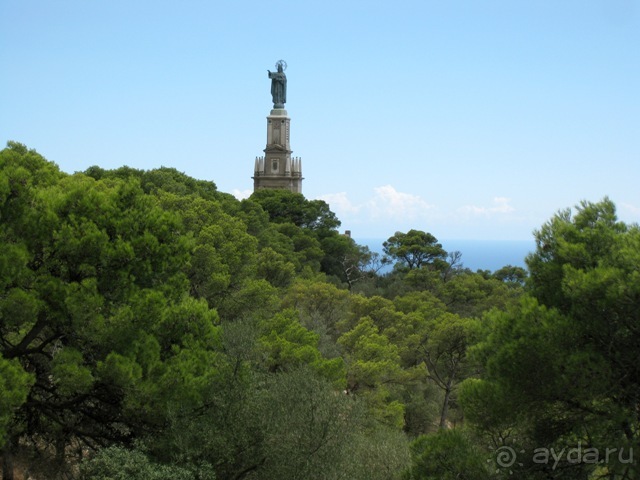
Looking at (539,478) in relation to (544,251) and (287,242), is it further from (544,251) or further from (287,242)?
(287,242)

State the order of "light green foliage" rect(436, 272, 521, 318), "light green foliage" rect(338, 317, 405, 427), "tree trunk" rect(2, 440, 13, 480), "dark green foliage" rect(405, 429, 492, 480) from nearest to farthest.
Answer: "dark green foliage" rect(405, 429, 492, 480) → "tree trunk" rect(2, 440, 13, 480) → "light green foliage" rect(338, 317, 405, 427) → "light green foliage" rect(436, 272, 521, 318)

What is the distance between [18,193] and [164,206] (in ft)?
54.5

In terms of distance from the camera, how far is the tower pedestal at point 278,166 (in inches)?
3354

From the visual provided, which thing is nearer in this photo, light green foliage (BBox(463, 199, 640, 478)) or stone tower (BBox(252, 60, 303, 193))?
light green foliage (BBox(463, 199, 640, 478))

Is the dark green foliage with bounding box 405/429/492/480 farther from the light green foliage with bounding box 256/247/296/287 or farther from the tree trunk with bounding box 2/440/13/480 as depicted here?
the light green foliage with bounding box 256/247/296/287

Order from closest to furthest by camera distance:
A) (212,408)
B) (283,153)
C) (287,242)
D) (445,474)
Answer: (445,474), (212,408), (287,242), (283,153)

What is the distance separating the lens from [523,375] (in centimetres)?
1232

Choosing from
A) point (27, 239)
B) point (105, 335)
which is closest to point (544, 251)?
point (105, 335)

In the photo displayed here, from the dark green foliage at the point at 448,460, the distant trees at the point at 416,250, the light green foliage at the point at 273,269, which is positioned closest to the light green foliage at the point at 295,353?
the dark green foliage at the point at 448,460

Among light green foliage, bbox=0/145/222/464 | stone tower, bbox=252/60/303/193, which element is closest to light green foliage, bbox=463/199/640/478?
light green foliage, bbox=0/145/222/464

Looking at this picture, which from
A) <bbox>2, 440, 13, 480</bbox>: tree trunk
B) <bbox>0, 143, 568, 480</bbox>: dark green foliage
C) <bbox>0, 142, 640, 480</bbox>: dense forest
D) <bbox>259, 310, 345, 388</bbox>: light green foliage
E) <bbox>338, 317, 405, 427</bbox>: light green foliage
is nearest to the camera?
<bbox>0, 142, 640, 480</bbox>: dense forest

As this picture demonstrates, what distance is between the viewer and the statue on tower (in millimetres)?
86875

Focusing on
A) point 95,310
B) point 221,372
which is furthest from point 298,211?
point 95,310

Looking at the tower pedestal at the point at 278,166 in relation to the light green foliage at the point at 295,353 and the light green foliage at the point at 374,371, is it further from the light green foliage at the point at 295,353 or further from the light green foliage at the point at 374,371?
the light green foliage at the point at 295,353
